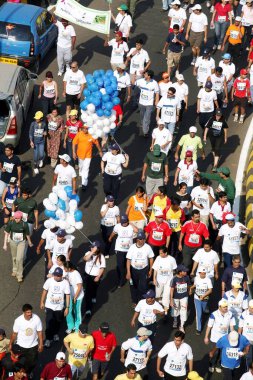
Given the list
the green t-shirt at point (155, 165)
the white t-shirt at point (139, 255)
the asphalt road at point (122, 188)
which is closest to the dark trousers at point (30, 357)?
the asphalt road at point (122, 188)

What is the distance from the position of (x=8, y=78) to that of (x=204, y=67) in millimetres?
5276

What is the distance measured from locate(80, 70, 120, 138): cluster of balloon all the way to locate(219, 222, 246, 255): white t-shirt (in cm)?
421

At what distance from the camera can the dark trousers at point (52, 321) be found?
19375mm

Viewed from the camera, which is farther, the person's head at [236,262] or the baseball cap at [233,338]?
the person's head at [236,262]

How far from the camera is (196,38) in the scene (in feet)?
97.9

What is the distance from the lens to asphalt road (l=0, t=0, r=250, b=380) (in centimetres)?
2008

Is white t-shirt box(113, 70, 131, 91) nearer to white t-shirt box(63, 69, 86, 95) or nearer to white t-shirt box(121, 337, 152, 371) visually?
white t-shirt box(63, 69, 86, 95)

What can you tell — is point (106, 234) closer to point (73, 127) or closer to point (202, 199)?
point (202, 199)

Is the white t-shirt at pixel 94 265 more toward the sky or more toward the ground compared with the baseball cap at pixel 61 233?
more toward the ground

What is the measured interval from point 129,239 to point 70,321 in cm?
206

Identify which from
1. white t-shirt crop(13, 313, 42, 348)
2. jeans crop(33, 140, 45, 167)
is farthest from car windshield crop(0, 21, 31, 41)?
white t-shirt crop(13, 313, 42, 348)

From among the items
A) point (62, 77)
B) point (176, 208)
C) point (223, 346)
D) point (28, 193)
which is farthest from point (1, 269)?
point (62, 77)

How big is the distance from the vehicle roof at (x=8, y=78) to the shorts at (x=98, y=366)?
7.95 metres

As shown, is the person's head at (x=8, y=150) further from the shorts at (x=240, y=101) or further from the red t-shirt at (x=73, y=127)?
the shorts at (x=240, y=101)
